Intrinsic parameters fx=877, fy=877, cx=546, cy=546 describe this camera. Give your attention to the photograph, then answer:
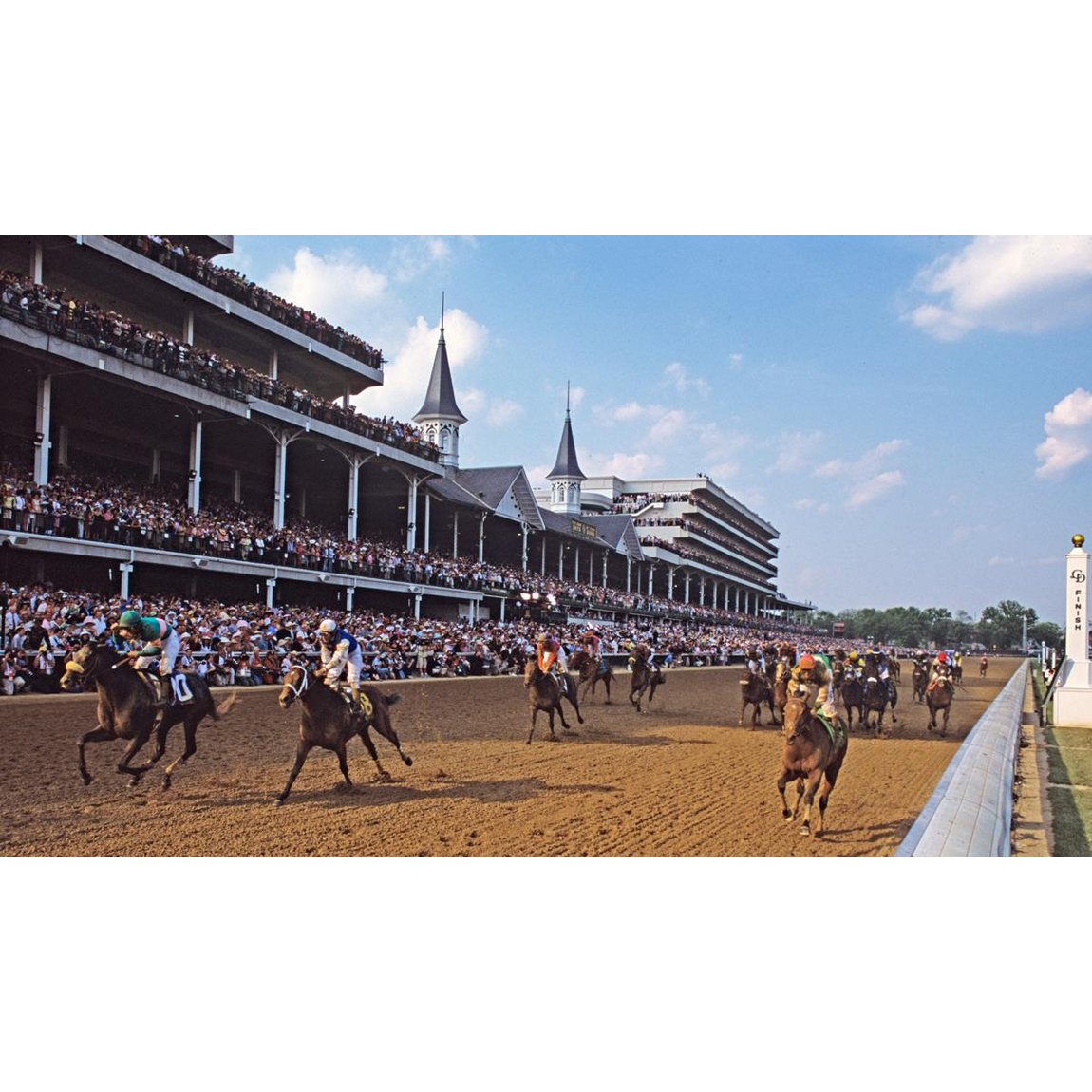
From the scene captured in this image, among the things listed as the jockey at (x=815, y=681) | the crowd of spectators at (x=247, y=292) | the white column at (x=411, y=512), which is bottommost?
the jockey at (x=815, y=681)

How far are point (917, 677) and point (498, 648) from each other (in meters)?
9.70

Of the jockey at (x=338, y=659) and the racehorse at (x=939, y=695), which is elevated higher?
the jockey at (x=338, y=659)

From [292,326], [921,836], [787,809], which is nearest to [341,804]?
[787,809]

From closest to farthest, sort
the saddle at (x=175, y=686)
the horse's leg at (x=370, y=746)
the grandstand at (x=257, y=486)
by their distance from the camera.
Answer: the saddle at (x=175, y=686), the horse's leg at (x=370, y=746), the grandstand at (x=257, y=486)

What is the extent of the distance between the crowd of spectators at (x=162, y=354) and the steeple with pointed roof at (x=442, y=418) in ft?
4.57

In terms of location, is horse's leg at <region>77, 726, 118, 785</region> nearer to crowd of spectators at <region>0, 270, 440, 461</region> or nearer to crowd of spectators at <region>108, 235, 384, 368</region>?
crowd of spectators at <region>0, 270, 440, 461</region>

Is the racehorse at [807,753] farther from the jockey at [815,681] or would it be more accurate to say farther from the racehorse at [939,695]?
the racehorse at [939,695]

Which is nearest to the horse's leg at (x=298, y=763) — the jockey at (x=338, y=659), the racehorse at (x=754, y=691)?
the jockey at (x=338, y=659)

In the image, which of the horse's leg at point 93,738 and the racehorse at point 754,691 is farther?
the racehorse at point 754,691

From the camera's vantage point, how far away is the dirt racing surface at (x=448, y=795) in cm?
639

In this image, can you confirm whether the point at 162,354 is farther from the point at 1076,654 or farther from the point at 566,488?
the point at 1076,654

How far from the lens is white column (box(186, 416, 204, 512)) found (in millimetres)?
17625

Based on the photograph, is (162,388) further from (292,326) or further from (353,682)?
(353,682)

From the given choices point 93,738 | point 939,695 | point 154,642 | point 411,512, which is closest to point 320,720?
point 154,642
